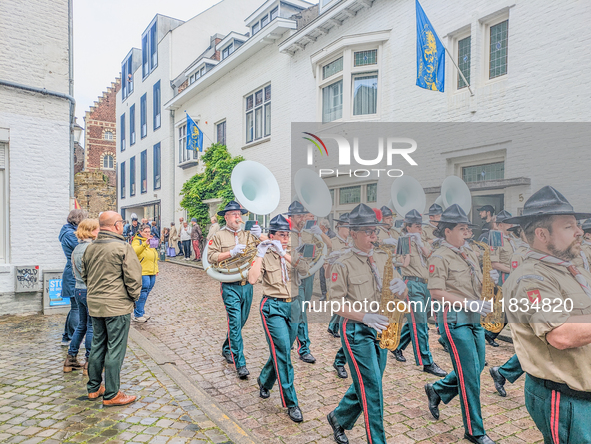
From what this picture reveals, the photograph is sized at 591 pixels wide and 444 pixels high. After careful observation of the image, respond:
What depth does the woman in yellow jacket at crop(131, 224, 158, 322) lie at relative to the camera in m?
7.06

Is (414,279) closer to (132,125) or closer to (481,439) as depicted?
(481,439)

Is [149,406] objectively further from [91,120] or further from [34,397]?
[91,120]

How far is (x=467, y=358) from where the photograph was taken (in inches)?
135

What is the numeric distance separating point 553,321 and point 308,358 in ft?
12.4

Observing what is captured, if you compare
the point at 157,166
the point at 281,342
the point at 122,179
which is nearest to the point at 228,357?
the point at 281,342

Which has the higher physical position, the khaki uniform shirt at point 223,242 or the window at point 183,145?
the window at point 183,145

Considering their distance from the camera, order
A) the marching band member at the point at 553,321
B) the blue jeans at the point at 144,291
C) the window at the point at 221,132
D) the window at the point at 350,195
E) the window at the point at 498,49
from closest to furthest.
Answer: the marching band member at the point at 553,321, the blue jeans at the point at 144,291, the window at the point at 498,49, the window at the point at 350,195, the window at the point at 221,132

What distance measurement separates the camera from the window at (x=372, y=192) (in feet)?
36.7

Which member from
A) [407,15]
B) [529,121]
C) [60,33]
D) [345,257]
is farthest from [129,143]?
[345,257]

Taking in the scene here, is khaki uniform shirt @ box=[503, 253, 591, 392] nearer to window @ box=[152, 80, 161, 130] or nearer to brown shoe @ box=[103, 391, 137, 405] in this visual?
brown shoe @ box=[103, 391, 137, 405]

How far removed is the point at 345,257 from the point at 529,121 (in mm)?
6555

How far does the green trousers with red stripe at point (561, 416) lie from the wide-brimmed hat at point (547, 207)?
874 millimetres

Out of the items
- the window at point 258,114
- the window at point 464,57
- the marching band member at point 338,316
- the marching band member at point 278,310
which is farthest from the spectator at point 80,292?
the window at point 258,114

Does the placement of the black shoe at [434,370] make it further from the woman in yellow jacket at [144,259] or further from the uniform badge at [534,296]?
the woman in yellow jacket at [144,259]
